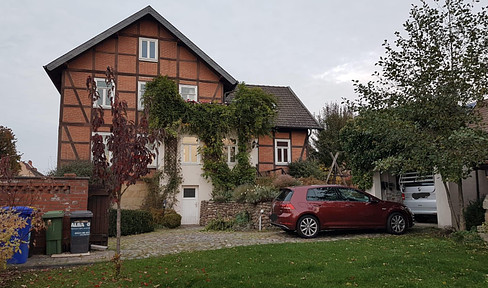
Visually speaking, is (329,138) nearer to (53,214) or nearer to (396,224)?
(396,224)

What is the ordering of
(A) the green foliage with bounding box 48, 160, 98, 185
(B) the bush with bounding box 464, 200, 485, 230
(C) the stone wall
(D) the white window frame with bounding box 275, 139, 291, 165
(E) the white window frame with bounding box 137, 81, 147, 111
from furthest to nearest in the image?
(D) the white window frame with bounding box 275, 139, 291, 165
(E) the white window frame with bounding box 137, 81, 147, 111
(A) the green foliage with bounding box 48, 160, 98, 185
(C) the stone wall
(B) the bush with bounding box 464, 200, 485, 230

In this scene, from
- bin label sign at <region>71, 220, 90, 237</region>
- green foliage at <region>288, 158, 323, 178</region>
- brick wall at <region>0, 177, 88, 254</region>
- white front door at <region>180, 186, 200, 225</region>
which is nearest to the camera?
bin label sign at <region>71, 220, 90, 237</region>

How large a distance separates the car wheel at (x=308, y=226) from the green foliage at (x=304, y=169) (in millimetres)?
10022

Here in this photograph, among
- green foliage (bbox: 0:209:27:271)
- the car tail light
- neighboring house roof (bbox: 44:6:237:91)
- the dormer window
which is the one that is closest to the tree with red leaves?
green foliage (bbox: 0:209:27:271)

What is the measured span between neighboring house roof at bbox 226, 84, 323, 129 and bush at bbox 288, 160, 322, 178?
→ 2119 millimetres

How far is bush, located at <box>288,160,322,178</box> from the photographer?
21.1 meters

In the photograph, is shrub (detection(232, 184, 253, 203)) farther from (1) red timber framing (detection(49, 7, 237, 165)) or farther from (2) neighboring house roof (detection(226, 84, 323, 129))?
(2) neighboring house roof (detection(226, 84, 323, 129))

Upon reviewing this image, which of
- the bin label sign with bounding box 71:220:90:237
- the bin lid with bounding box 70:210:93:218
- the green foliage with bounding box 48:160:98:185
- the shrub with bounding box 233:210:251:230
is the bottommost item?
the shrub with bounding box 233:210:251:230

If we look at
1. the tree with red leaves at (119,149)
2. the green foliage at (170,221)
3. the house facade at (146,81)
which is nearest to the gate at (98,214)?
the tree with red leaves at (119,149)

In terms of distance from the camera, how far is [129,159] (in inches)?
243

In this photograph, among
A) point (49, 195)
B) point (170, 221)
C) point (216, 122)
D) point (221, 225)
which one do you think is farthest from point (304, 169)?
point (49, 195)

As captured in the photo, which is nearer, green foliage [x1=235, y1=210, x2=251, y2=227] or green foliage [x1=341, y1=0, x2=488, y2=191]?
green foliage [x1=341, y1=0, x2=488, y2=191]

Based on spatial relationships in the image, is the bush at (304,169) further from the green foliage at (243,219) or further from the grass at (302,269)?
the grass at (302,269)

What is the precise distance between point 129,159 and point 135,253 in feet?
12.7
